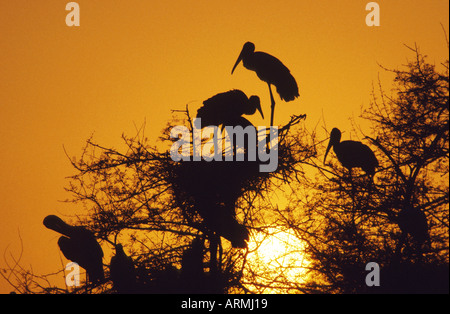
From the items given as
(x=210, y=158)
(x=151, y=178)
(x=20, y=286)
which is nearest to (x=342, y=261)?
(x=210, y=158)

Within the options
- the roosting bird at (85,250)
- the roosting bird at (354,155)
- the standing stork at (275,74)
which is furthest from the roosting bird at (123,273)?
the standing stork at (275,74)

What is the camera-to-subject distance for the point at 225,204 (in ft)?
22.0

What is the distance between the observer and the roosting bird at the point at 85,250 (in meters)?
A: 6.89

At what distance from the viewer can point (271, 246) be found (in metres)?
6.70

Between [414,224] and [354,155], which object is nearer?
[414,224]

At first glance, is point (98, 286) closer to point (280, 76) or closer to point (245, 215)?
point (245, 215)

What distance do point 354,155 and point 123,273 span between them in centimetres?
323

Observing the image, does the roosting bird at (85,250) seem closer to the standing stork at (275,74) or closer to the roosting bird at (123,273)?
the roosting bird at (123,273)

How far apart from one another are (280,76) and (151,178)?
274 cm

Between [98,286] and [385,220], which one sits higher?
[385,220]
